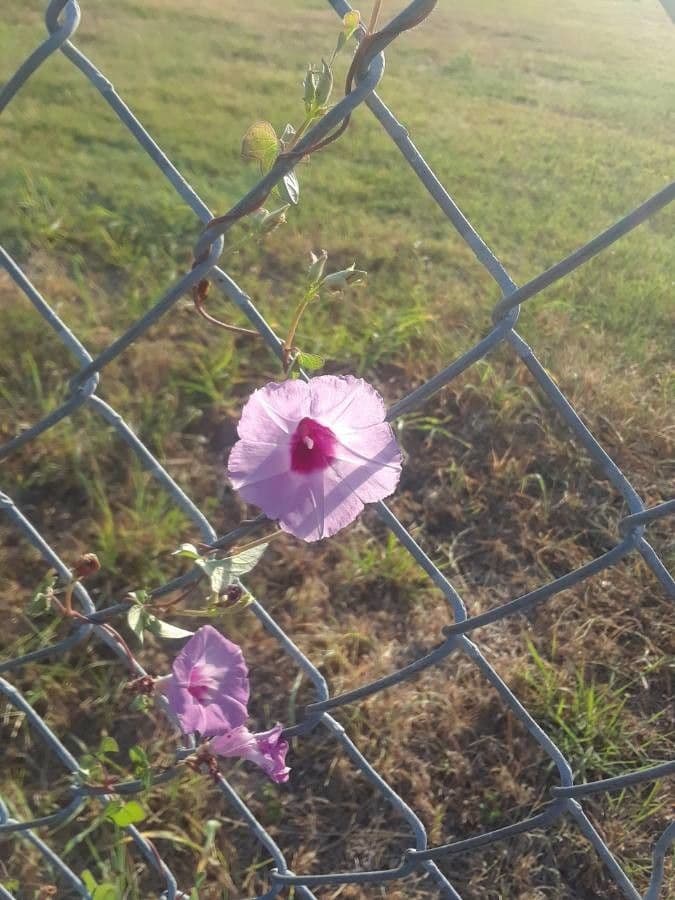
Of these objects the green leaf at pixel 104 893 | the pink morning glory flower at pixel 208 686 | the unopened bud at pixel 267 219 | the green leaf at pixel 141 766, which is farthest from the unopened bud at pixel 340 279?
the green leaf at pixel 104 893

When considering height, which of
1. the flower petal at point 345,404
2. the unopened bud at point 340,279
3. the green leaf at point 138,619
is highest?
the unopened bud at point 340,279

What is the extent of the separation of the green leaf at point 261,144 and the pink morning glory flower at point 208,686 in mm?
354

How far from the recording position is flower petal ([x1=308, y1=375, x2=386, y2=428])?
1.68ft

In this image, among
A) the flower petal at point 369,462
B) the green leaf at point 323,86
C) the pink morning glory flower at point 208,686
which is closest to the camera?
the green leaf at point 323,86

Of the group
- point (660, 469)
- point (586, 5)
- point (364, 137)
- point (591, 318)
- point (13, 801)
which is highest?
point (586, 5)

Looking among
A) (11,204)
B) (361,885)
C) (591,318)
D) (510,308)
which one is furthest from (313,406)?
(11,204)

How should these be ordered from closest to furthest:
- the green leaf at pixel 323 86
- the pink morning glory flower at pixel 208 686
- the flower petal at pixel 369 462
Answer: the green leaf at pixel 323 86
the flower petal at pixel 369 462
the pink morning glory flower at pixel 208 686

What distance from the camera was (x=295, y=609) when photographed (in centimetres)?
138

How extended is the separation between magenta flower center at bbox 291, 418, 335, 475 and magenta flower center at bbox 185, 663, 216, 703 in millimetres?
218

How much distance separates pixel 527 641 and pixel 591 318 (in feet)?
3.16

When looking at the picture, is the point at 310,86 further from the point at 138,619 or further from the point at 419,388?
the point at 138,619

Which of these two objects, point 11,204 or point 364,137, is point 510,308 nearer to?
point 11,204

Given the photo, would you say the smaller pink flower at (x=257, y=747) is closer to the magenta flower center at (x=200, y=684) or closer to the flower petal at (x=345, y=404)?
the magenta flower center at (x=200, y=684)

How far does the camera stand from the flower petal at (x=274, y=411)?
0.50 meters
